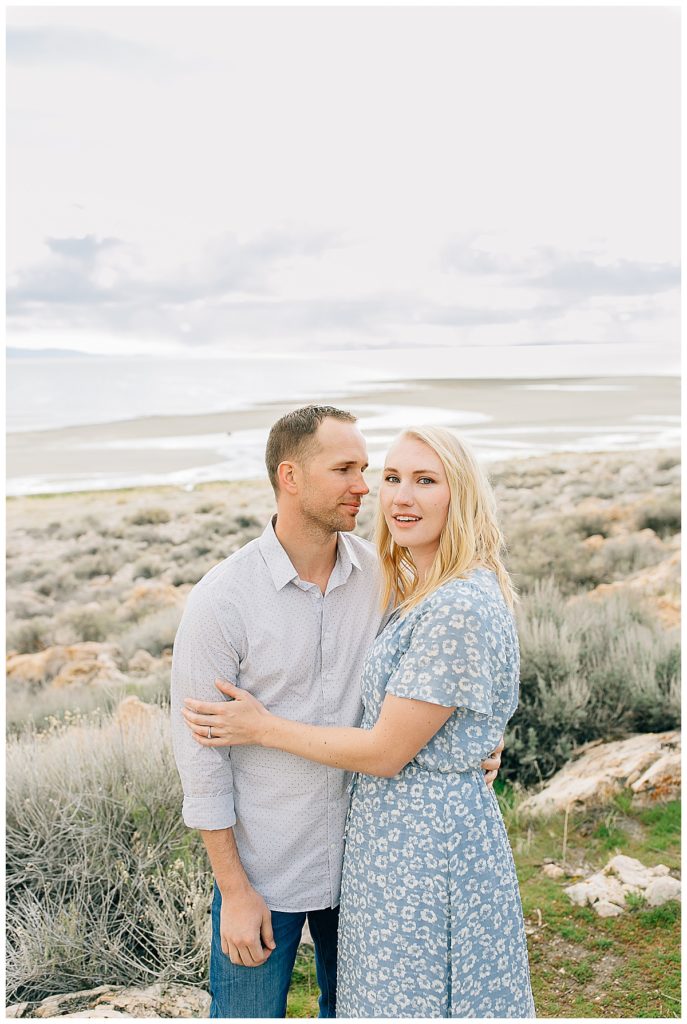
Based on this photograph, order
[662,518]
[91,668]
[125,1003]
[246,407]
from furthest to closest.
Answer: [246,407], [662,518], [91,668], [125,1003]

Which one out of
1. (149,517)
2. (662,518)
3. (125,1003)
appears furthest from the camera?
(149,517)

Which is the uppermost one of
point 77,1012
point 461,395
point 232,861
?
point 461,395

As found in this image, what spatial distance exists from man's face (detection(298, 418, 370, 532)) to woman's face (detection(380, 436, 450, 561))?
114mm

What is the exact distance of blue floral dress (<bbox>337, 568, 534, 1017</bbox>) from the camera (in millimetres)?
1969

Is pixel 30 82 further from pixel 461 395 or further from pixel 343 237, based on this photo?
pixel 461 395

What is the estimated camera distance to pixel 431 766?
1.99 meters

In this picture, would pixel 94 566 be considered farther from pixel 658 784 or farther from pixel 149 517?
pixel 658 784

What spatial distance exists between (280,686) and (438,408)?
415 inches

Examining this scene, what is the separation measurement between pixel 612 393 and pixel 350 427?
35.7ft

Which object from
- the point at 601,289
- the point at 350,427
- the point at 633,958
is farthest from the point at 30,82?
the point at 633,958

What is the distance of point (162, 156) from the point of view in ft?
34.2

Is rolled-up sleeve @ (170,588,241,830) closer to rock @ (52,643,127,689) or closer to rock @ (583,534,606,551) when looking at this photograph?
rock @ (52,643,127,689)

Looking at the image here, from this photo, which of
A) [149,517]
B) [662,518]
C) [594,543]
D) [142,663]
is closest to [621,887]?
[142,663]

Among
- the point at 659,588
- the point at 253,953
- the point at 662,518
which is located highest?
the point at 662,518
